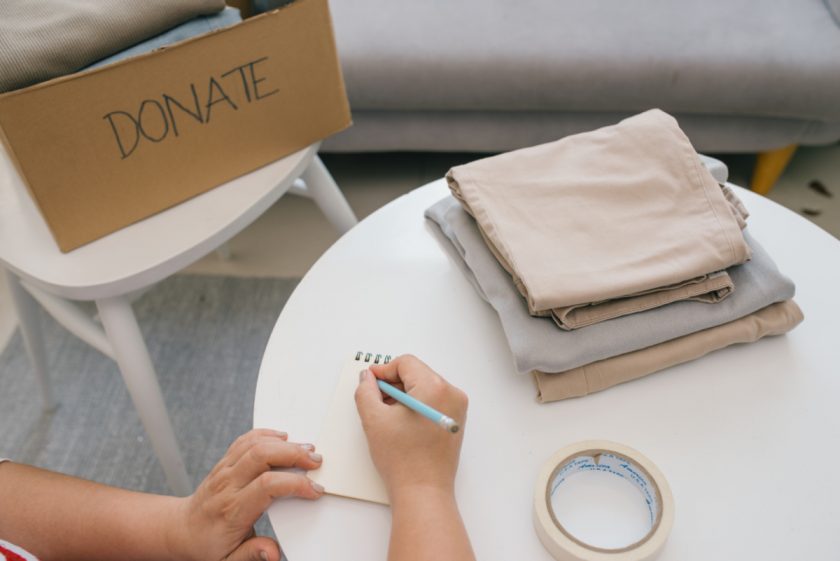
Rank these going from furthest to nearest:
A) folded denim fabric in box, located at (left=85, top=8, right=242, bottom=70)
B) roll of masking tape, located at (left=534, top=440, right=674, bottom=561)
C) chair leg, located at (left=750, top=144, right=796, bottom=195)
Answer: chair leg, located at (left=750, top=144, right=796, bottom=195)
folded denim fabric in box, located at (left=85, top=8, right=242, bottom=70)
roll of masking tape, located at (left=534, top=440, right=674, bottom=561)

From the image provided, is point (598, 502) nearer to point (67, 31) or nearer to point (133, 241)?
point (133, 241)

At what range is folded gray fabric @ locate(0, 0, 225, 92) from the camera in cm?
70

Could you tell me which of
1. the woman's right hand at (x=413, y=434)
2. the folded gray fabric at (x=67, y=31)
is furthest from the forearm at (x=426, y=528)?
the folded gray fabric at (x=67, y=31)

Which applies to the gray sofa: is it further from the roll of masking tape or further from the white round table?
the roll of masking tape

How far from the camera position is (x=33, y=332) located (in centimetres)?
115

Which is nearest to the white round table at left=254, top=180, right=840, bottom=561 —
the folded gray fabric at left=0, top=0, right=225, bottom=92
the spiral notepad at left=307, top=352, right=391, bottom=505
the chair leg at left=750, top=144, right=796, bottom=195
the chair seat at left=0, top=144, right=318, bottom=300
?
the spiral notepad at left=307, top=352, right=391, bottom=505

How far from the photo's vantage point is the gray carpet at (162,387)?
1.21 metres

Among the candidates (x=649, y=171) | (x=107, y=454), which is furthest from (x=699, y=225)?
(x=107, y=454)

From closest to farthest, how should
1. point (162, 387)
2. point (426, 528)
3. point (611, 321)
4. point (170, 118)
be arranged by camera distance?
1. point (426, 528)
2. point (611, 321)
3. point (170, 118)
4. point (162, 387)

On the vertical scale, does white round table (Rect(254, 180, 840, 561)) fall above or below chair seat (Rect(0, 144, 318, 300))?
below

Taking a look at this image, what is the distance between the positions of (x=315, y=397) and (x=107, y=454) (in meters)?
0.72

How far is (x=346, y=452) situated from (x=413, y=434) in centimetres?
8

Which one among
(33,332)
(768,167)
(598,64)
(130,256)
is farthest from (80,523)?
(768,167)

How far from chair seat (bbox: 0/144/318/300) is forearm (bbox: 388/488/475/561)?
436 millimetres
